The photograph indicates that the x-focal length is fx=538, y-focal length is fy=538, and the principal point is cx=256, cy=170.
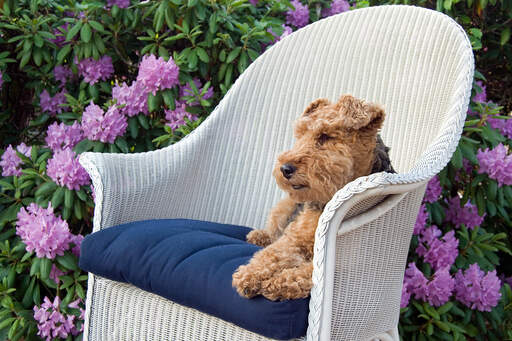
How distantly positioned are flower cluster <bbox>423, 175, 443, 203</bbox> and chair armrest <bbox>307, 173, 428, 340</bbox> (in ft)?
4.01

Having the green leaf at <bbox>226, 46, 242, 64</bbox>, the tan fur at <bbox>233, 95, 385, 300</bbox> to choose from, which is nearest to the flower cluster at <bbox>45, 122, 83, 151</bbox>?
the green leaf at <bbox>226, 46, 242, 64</bbox>

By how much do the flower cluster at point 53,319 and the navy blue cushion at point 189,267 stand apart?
79 centimetres

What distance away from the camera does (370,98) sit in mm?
2555

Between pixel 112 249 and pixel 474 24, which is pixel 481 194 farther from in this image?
pixel 112 249

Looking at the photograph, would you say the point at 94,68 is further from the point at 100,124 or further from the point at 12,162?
the point at 12,162

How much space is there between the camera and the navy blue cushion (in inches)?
58.8

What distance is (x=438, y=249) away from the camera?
2.83 meters

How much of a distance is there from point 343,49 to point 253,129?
0.60 metres

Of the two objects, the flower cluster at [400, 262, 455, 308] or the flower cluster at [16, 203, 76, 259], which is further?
the flower cluster at [400, 262, 455, 308]

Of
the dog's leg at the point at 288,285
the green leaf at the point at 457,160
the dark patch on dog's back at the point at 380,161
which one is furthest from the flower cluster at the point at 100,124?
the green leaf at the point at 457,160

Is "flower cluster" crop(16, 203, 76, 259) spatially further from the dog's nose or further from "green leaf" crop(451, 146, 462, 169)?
"green leaf" crop(451, 146, 462, 169)

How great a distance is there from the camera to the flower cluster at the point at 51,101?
3.31 metres

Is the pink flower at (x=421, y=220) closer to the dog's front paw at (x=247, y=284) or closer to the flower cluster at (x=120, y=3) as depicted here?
the dog's front paw at (x=247, y=284)

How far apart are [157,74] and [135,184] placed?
86cm
